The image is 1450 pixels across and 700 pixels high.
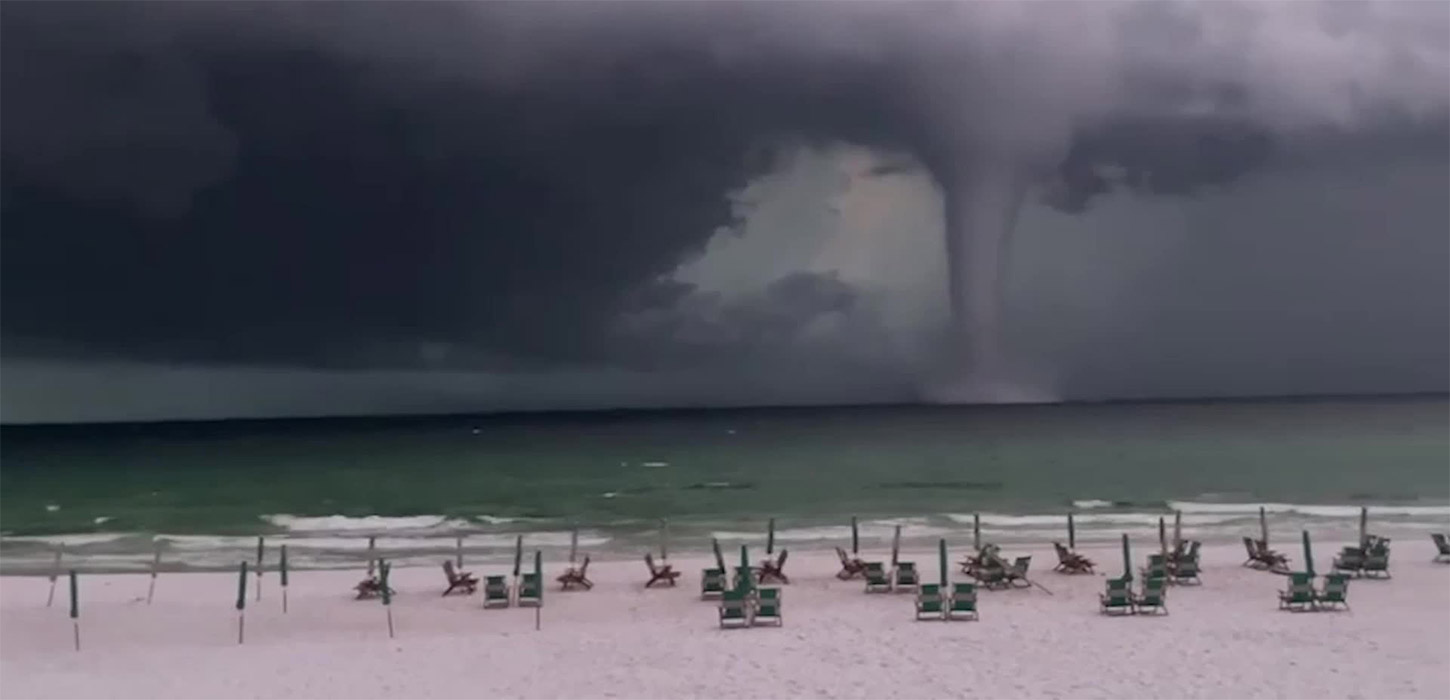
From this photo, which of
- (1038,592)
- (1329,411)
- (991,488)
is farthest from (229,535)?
(1329,411)

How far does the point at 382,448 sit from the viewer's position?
290 feet

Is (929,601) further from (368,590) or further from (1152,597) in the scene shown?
(368,590)

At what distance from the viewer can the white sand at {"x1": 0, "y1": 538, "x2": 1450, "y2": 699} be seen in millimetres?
12922

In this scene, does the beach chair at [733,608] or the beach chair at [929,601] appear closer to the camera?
the beach chair at [733,608]

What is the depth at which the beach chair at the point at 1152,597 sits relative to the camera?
55.7ft

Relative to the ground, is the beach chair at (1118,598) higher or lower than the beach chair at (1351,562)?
lower

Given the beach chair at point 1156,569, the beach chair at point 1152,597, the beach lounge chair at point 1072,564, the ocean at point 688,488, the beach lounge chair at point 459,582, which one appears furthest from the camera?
the ocean at point 688,488

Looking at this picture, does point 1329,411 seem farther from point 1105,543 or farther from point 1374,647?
point 1374,647

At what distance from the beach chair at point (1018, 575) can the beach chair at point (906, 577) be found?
142cm

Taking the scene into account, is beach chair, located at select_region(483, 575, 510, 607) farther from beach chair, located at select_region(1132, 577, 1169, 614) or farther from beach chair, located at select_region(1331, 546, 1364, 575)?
beach chair, located at select_region(1331, 546, 1364, 575)

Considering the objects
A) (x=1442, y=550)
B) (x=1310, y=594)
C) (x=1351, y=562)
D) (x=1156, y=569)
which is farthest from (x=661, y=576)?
(x=1442, y=550)

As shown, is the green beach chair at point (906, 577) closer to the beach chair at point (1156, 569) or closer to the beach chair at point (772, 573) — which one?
the beach chair at point (772, 573)

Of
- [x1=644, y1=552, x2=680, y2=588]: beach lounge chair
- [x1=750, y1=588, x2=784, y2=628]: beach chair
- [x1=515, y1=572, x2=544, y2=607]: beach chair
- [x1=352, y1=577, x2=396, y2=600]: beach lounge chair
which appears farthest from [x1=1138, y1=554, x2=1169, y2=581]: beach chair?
[x1=352, y1=577, x2=396, y2=600]: beach lounge chair

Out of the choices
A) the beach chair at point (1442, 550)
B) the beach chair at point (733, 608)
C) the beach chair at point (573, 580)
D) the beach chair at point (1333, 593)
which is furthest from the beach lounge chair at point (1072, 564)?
the beach chair at point (573, 580)
